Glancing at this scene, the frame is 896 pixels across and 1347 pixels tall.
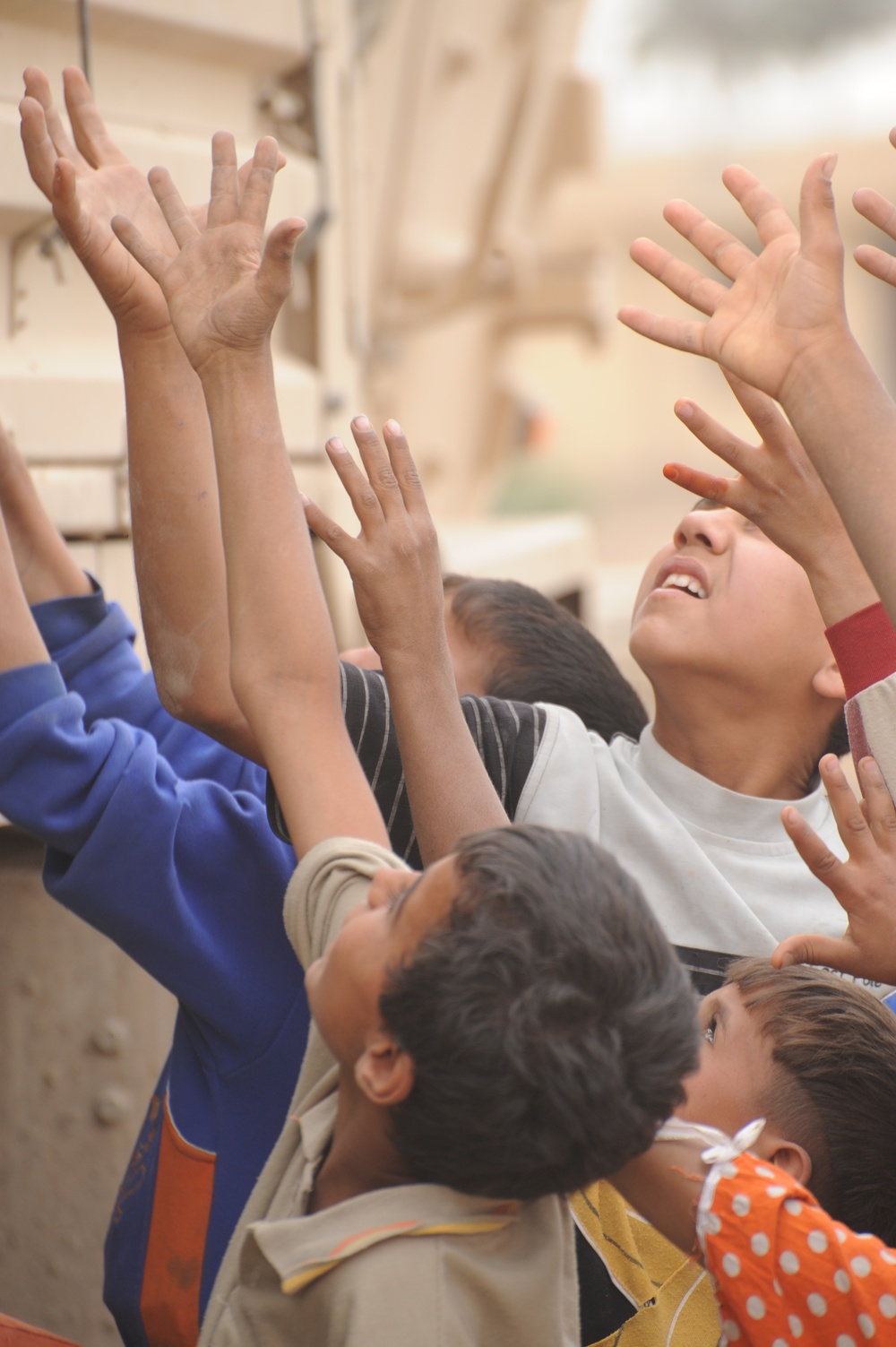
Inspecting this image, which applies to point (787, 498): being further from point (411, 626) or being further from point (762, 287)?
point (411, 626)

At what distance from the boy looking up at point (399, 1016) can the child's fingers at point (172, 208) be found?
0.07m

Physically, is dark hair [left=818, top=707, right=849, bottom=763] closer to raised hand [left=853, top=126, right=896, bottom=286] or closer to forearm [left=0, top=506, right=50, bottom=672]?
raised hand [left=853, top=126, right=896, bottom=286]

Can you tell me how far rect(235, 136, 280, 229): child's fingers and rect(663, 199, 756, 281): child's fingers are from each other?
0.38 metres

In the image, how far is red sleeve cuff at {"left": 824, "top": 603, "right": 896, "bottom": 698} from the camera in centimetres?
128

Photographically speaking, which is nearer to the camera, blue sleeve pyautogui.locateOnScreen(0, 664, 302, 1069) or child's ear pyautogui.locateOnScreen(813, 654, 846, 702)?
blue sleeve pyautogui.locateOnScreen(0, 664, 302, 1069)

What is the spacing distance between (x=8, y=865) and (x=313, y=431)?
0.99 m

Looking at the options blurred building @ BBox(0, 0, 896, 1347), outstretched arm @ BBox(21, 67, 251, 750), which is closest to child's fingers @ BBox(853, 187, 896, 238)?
outstretched arm @ BBox(21, 67, 251, 750)

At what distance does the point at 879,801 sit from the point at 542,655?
0.61 metres

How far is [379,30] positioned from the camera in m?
2.95

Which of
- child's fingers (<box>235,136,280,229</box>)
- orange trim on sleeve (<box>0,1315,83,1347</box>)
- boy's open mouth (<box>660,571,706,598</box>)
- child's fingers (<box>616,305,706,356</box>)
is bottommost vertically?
orange trim on sleeve (<box>0,1315,83,1347</box>)

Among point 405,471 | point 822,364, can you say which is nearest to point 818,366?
point 822,364

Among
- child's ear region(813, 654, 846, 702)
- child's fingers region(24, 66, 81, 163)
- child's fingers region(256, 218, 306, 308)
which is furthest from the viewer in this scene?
child's ear region(813, 654, 846, 702)

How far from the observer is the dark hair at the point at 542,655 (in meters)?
1.78

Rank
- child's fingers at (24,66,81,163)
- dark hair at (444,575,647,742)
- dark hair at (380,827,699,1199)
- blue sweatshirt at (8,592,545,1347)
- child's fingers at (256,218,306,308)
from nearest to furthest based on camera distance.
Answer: dark hair at (380,827,699,1199) < child's fingers at (256,218,306,308) < blue sweatshirt at (8,592,545,1347) < child's fingers at (24,66,81,163) < dark hair at (444,575,647,742)
